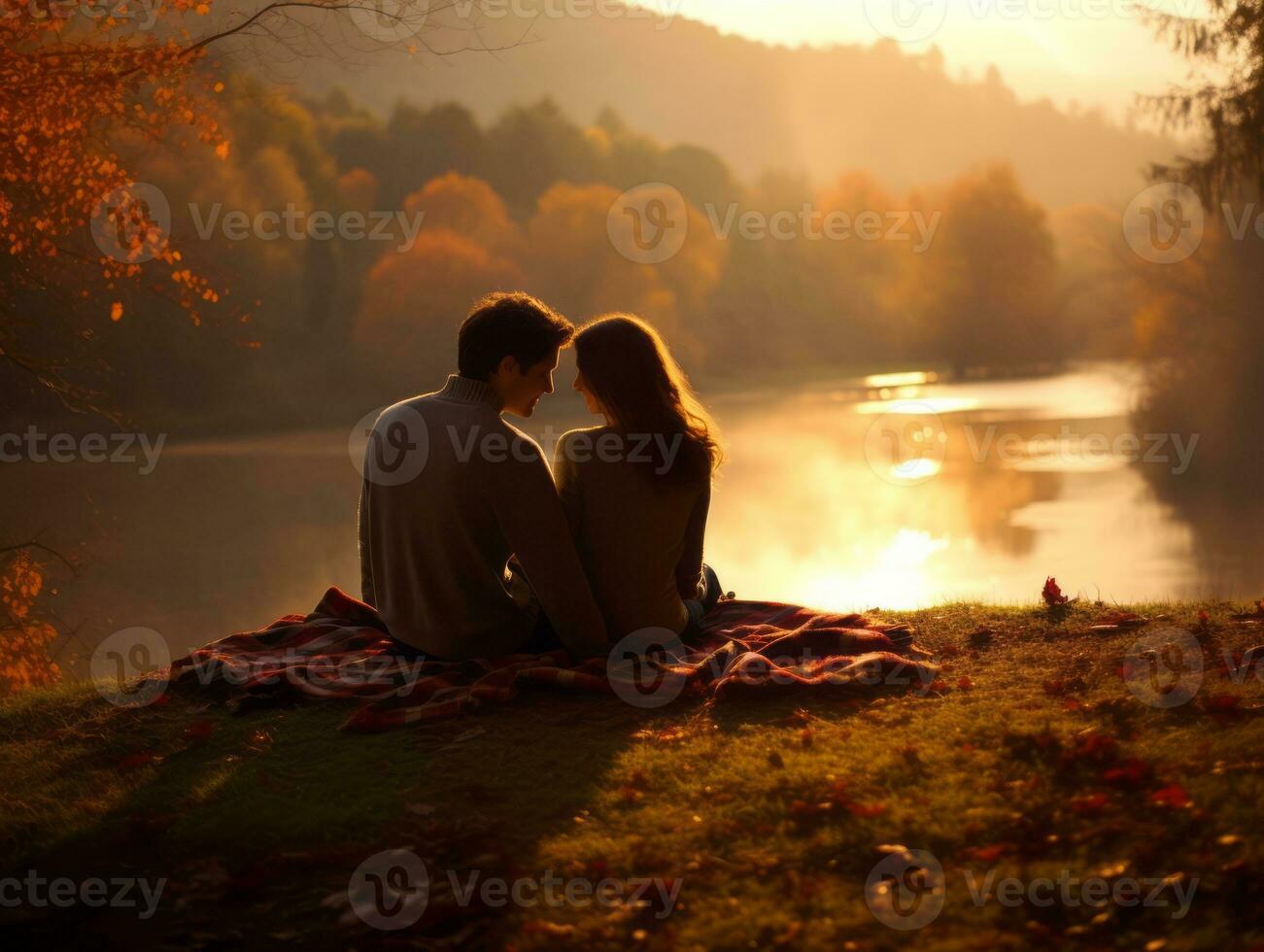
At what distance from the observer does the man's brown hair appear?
15.6ft

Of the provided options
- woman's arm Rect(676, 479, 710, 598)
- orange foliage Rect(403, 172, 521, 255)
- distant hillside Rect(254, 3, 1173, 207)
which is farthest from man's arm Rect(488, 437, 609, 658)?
distant hillside Rect(254, 3, 1173, 207)

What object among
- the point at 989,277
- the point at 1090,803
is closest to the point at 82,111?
the point at 1090,803

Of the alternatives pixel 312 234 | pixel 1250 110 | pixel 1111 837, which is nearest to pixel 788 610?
pixel 1111 837

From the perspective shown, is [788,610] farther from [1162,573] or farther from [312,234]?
[312,234]

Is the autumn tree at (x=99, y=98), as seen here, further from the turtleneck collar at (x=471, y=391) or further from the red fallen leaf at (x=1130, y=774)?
the red fallen leaf at (x=1130, y=774)

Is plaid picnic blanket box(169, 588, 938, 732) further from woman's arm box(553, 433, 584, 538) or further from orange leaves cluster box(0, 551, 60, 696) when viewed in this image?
orange leaves cluster box(0, 551, 60, 696)

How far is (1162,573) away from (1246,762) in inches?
410

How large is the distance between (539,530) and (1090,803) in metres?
2.25

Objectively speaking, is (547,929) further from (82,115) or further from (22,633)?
(22,633)

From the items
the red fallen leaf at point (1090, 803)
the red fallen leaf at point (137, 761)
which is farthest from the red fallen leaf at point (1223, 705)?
the red fallen leaf at point (137, 761)

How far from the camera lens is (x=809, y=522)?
17172mm

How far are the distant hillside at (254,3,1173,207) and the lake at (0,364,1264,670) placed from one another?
6935 cm

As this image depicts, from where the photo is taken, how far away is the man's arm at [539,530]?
15.1 feet

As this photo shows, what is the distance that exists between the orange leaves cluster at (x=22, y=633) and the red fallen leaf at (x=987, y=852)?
380 inches
